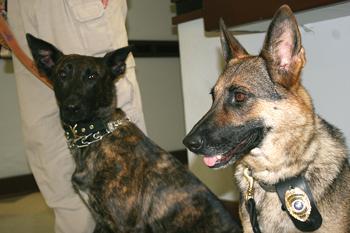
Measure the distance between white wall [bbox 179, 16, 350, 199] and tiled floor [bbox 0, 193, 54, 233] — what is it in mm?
1309

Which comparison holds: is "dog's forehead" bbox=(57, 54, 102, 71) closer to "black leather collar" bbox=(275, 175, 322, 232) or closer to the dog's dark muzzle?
the dog's dark muzzle

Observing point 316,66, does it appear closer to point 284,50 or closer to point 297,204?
point 284,50

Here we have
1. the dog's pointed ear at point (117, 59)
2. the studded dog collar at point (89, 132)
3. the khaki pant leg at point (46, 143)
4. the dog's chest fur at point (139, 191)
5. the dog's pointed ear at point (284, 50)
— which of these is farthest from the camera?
the khaki pant leg at point (46, 143)

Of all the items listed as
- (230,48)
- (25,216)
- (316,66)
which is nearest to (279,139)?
(230,48)

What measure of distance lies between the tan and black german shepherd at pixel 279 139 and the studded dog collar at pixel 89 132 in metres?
0.65

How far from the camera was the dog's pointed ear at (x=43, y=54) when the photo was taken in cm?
211

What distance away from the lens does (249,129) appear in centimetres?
149

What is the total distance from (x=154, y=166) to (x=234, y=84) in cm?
66

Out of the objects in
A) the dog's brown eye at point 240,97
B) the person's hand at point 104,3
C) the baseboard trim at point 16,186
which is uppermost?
the person's hand at point 104,3

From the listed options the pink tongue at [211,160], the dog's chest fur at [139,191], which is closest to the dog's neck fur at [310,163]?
the pink tongue at [211,160]

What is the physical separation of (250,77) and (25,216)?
244cm

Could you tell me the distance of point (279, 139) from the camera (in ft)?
4.94

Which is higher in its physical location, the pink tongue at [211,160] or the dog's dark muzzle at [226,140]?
the dog's dark muzzle at [226,140]

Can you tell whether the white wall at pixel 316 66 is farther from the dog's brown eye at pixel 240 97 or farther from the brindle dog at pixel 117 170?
the dog's brown eye at pixel 240 97
